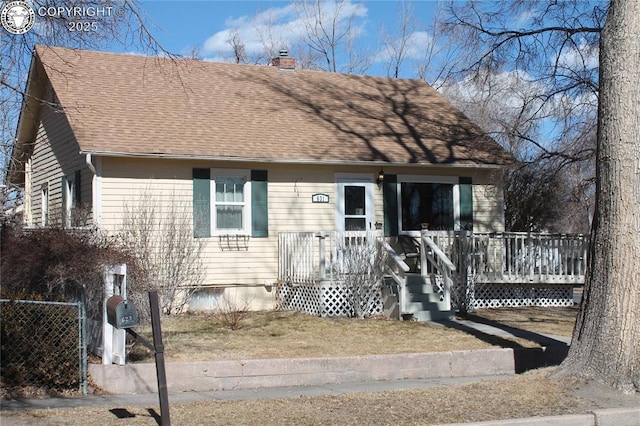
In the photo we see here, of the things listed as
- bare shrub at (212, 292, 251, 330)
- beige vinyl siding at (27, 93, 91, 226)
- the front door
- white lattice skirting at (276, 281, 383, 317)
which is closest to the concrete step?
white lattice skirting at (276, 281, 383, 317)

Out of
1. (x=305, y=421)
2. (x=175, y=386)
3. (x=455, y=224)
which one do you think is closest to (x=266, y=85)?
(x=455, y=224)

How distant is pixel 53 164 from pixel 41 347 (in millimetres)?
10715

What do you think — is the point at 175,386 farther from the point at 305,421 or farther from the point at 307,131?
the point at 307,131

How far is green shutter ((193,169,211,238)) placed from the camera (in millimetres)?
16641

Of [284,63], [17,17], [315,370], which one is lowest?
[315,370]

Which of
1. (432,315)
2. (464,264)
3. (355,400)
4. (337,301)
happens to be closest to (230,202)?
(337,301)

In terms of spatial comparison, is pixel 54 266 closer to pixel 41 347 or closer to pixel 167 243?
pixel 41 347

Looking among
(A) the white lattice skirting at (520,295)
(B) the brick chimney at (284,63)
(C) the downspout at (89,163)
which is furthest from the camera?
(B) the brick chimney at (284,63)

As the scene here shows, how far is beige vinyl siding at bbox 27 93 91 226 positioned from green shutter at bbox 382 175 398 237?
6.72m

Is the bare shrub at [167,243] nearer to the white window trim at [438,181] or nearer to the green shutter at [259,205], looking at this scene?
the green shutter at [259,205]

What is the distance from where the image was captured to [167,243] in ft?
51.6

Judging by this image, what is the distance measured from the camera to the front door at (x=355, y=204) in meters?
18.2

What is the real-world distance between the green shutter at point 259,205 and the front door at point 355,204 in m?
1.81

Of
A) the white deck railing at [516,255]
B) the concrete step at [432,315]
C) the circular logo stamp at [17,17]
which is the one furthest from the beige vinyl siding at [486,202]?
the circular logo stamp at [17,17]
